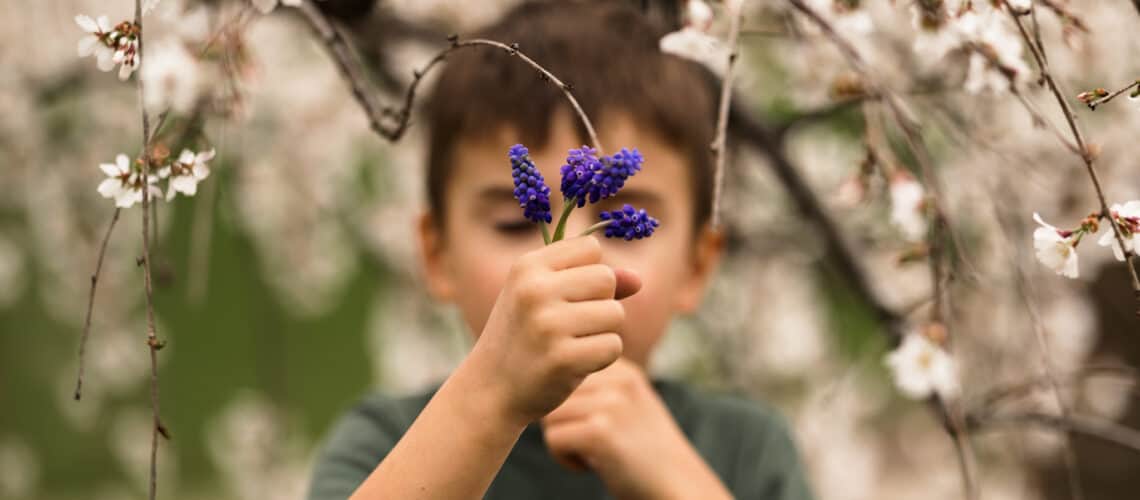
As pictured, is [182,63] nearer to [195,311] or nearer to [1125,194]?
[1125,194]

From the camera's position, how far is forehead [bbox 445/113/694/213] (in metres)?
1.11

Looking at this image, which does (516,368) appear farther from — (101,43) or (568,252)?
(101,43)

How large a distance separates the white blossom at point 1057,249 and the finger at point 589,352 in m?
0.29

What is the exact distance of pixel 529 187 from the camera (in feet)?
1.94

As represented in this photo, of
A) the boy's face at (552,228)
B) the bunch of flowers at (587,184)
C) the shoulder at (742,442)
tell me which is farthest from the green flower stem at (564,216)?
the shoulder at (742,442)

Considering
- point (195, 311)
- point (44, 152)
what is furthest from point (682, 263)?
point (195, 311)

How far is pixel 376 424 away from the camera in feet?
4.16

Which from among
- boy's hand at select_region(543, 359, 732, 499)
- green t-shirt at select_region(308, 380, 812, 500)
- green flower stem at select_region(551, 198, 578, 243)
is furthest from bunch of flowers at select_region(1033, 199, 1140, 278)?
green t-shirt at select_region(308, 380, 812, 500)

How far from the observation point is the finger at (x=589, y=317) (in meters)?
0.64

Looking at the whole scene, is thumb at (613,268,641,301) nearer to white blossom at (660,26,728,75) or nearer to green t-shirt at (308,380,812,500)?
white blossom at (660,26,728,75)

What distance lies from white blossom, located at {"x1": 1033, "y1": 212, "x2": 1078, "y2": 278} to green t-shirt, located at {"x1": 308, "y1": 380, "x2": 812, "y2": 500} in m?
0.68

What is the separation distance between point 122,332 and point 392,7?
230 centimetres

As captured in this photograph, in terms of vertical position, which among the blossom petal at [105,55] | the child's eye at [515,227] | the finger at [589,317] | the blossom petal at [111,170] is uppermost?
the blossom petal at [105,55]

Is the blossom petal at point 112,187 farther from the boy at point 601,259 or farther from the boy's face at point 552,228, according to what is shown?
the boy's face at point 552,228
